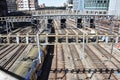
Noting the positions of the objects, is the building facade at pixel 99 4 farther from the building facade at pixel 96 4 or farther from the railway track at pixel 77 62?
the railway track at pixel 77 62

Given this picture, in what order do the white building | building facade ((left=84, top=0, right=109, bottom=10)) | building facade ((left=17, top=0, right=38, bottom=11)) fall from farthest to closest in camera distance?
building facade ((left=17, top=0, right=38, bottom=11)) < building facade ((left=84, top=0, right=109, bottom=10)) < the white building

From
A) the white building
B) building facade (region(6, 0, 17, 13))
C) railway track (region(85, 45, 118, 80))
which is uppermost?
building facade (region(6, 0, 17, 13))

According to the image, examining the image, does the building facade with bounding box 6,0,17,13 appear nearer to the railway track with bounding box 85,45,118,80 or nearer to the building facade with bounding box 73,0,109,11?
the building facade with bounding box 73,0,109,11

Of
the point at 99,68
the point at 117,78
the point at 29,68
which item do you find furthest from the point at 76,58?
the point at 29,68

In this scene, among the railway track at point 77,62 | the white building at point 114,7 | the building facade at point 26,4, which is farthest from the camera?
the building facade at point 26,4

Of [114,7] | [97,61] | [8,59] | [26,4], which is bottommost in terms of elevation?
[97,61]

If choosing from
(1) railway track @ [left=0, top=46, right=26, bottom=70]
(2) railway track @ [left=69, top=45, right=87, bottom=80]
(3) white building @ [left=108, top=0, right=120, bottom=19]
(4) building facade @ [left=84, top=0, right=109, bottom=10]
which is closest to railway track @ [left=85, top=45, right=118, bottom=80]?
(2) railway track @ [left=69, top=45, right=87, bottom=80]

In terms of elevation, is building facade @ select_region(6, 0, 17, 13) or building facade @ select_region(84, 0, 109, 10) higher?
building facade @ select_region(6, 0, 17, 13)

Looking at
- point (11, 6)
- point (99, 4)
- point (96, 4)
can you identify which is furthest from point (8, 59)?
point (11, 6)

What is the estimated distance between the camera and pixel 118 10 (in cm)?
7581

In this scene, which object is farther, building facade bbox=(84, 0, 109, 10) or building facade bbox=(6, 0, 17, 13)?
building facade bbox=(6, 0, 17, 13)

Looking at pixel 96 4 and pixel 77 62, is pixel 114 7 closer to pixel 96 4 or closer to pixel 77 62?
pixel 96 4

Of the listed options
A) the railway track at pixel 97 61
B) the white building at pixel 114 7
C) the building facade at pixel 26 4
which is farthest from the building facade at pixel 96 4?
the building facade at pixel 26 4

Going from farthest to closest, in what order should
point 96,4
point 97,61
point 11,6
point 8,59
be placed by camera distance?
point 11,6 < point 96,4 < point 8,59 < point 97,61
